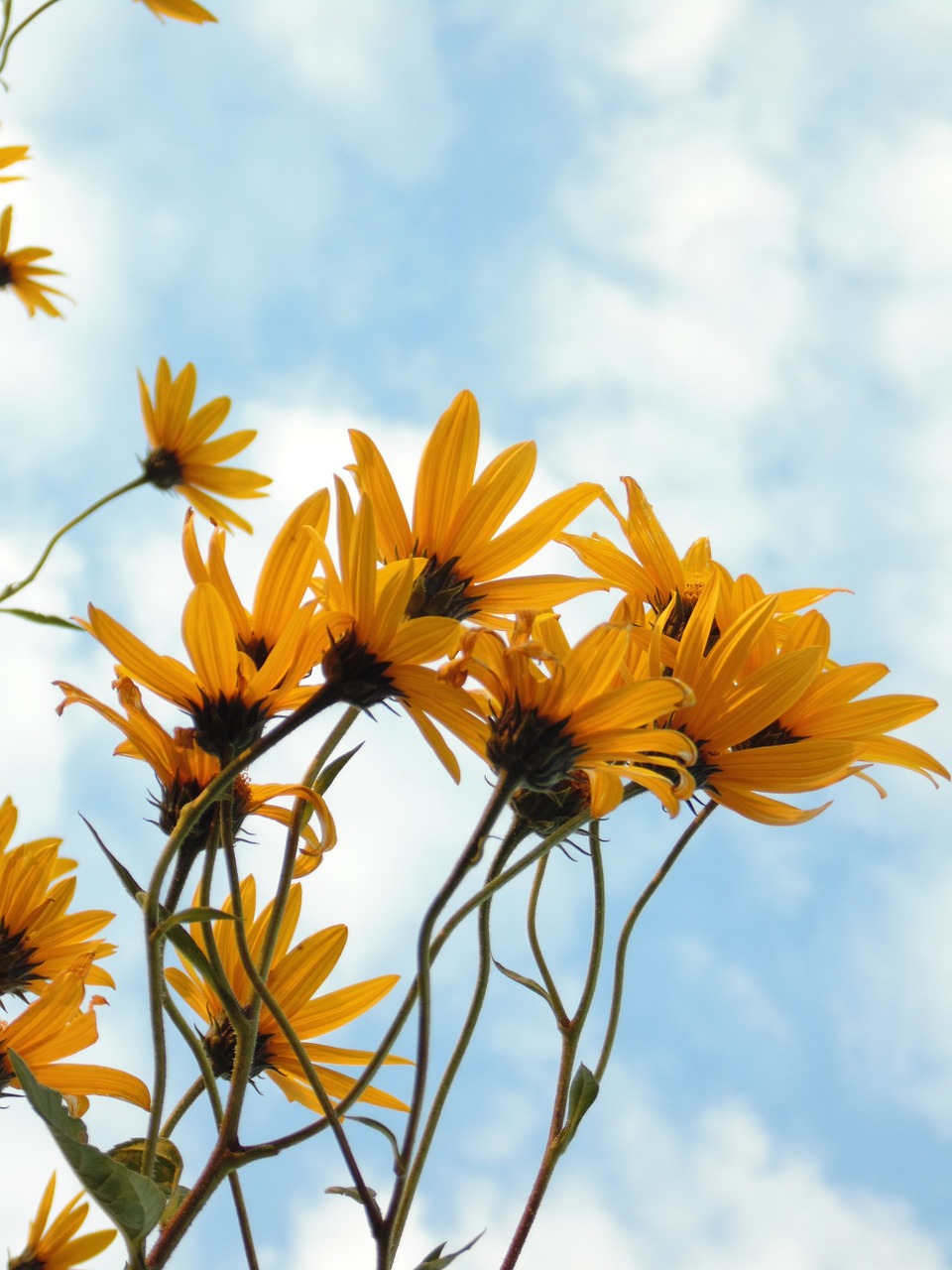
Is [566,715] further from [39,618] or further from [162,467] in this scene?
[162,467]

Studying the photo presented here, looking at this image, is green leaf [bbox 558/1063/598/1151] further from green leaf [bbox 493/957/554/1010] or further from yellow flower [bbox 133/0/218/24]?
yellow flower [bbox 133/0/218/24]

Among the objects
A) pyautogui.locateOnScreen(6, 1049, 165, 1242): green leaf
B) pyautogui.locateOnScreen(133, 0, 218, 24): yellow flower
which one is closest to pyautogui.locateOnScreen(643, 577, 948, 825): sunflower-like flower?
pyautogui.locateOnScreen(6, 1049, 165, 1242): green leaf

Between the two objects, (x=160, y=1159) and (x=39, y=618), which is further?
(x=39, y=618)

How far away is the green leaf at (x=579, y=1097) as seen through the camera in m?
0.76

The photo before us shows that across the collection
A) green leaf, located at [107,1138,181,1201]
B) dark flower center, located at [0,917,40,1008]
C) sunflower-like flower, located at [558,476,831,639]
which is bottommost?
green leaf, located at [107,1138,181,1201]

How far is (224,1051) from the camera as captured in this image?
2.69ft

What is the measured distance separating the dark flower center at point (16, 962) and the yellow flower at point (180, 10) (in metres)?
1.25

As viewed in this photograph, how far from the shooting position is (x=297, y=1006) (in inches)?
32.0

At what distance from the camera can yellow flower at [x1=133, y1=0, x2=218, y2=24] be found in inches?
60.8

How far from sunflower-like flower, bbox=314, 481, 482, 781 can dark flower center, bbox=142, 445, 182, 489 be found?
5.22ft

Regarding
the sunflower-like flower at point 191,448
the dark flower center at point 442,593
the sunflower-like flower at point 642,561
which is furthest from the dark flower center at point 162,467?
the dark flower center at point 442,593

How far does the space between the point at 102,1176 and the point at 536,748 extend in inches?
12.6

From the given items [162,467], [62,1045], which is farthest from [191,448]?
[62,1045]

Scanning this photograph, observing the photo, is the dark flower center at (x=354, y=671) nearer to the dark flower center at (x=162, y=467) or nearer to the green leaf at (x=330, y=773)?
the green leaf at (x=330, y=773)
